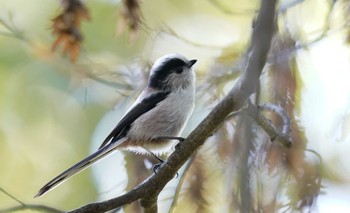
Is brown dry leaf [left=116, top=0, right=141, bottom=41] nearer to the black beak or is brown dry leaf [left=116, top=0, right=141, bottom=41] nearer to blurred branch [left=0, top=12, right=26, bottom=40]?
the black beak

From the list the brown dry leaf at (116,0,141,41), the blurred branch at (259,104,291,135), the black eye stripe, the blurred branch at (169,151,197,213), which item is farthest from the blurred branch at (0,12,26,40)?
the blurred branch at (259,104,291,135)

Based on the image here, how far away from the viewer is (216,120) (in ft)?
6.57

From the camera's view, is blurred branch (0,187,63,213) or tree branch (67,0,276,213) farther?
blurred branch (0,187,63,213)

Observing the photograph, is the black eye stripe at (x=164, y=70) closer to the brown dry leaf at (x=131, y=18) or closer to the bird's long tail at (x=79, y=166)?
the bird's long tail at (x=79, y=166)

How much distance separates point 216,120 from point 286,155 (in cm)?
38

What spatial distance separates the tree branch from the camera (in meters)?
1.37

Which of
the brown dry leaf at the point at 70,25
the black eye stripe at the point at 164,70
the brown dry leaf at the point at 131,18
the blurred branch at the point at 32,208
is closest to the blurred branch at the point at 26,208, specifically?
the blurred branch at the point at 32,208

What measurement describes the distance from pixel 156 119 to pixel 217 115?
1.05 m

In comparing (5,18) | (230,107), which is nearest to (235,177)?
(230,107)

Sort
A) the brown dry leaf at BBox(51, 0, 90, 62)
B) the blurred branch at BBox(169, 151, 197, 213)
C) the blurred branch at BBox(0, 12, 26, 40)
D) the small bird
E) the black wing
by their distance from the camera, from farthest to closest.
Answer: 1. the blurred branch at BBox(0, 12, 26, 40)
2. the black wing
3. the small bird
4. the blurred branch at BBox(169, 151, 197, 213)
5. the brown dry leaf at BBox(51, 0, 90, 62)

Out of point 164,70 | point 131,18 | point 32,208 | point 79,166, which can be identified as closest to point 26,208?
point 32,208

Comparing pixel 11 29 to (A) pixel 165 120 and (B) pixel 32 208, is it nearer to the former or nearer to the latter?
(A) pixel 165 120

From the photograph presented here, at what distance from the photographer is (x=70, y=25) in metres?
2.22

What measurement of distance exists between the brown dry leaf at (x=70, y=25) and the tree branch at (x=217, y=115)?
1.73 ft
